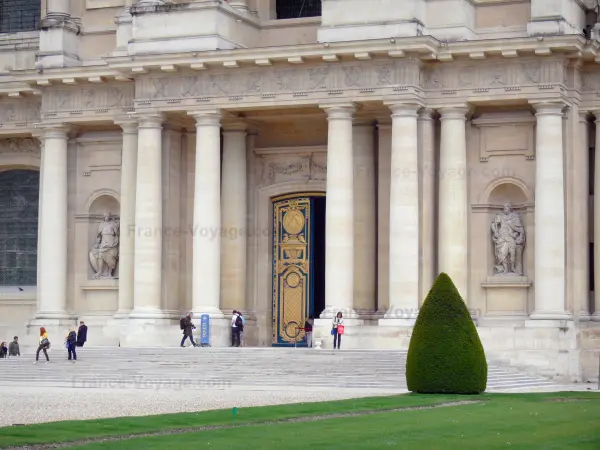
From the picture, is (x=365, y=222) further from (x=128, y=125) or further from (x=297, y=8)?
(x=128, y=125)

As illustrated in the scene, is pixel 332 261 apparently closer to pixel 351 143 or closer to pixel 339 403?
pixel 351 143

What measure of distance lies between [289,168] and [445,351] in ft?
60.9

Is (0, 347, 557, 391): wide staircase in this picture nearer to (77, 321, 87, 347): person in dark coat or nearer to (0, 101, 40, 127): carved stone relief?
(77, 321, 87, 347): person in dark coat

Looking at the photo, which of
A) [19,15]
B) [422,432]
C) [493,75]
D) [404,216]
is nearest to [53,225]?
[19,15]

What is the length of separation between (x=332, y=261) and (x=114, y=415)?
17640 mm

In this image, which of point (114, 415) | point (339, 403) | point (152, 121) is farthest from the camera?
point (152, 121)

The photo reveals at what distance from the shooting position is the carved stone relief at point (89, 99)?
169 feet

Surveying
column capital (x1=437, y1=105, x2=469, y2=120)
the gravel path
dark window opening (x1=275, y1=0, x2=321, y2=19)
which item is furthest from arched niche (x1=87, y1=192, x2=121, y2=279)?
column capital (x1=437, y1=105, x2=469, y2=120)

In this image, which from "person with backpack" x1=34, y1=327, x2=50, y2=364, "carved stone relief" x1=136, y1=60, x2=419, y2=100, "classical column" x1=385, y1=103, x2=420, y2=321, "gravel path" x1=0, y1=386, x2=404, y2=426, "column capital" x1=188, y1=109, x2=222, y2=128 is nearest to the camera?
"gravel path" x1=0, y1=386, x2=404, y2=426

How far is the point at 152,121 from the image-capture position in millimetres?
49875

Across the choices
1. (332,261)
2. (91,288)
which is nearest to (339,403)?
(332,261)

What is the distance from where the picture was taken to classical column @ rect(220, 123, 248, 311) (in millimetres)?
50938

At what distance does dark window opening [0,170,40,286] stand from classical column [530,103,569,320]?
19.3 meters

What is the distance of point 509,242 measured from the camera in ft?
156
